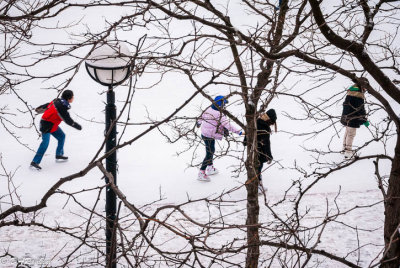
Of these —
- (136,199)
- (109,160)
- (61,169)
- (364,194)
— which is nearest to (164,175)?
(136,199)

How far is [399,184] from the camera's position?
5.27 m

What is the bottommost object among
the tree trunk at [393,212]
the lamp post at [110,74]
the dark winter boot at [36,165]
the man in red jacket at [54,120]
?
the tree trunk at [393,212]

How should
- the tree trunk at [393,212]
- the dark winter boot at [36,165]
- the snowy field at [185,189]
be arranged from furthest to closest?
1. the dark winter boot at [36,165]
2. the snowy field at [185,189]
3. the tree trunk at [393,212]

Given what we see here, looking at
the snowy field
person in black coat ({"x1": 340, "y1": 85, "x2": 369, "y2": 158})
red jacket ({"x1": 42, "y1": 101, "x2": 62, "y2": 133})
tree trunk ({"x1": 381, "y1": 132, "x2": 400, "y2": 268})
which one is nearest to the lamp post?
the snowy field

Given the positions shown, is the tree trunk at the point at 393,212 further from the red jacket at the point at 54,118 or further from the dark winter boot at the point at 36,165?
the dark winter boot at the point at 36,165

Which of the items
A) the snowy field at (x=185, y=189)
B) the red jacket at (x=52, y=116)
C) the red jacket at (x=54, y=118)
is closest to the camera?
the snowy field at (x=185, y=189)

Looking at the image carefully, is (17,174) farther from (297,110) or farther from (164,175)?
(297,110)

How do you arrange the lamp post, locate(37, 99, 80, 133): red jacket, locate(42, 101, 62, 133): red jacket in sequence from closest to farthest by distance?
the lamp post
locate(37, 99, 80, 133): red jacket
locate(42, 101, 62, 133): red jacket

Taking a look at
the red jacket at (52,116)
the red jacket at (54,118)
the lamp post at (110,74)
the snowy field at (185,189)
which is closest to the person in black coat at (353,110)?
the snowy field at (185,189)

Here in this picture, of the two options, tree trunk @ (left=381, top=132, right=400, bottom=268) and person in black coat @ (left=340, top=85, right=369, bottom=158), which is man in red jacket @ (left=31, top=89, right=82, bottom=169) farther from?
tree trunk @ (left=381, top=132, right=400, bottom=268)

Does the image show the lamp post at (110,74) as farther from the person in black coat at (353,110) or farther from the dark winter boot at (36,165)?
the person in black coat at (353,110)

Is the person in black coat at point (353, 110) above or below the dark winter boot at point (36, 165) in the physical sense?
above

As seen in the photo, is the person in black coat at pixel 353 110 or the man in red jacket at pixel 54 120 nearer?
the man in red jacket at pixel 54 120

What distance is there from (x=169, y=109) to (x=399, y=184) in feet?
35.5
